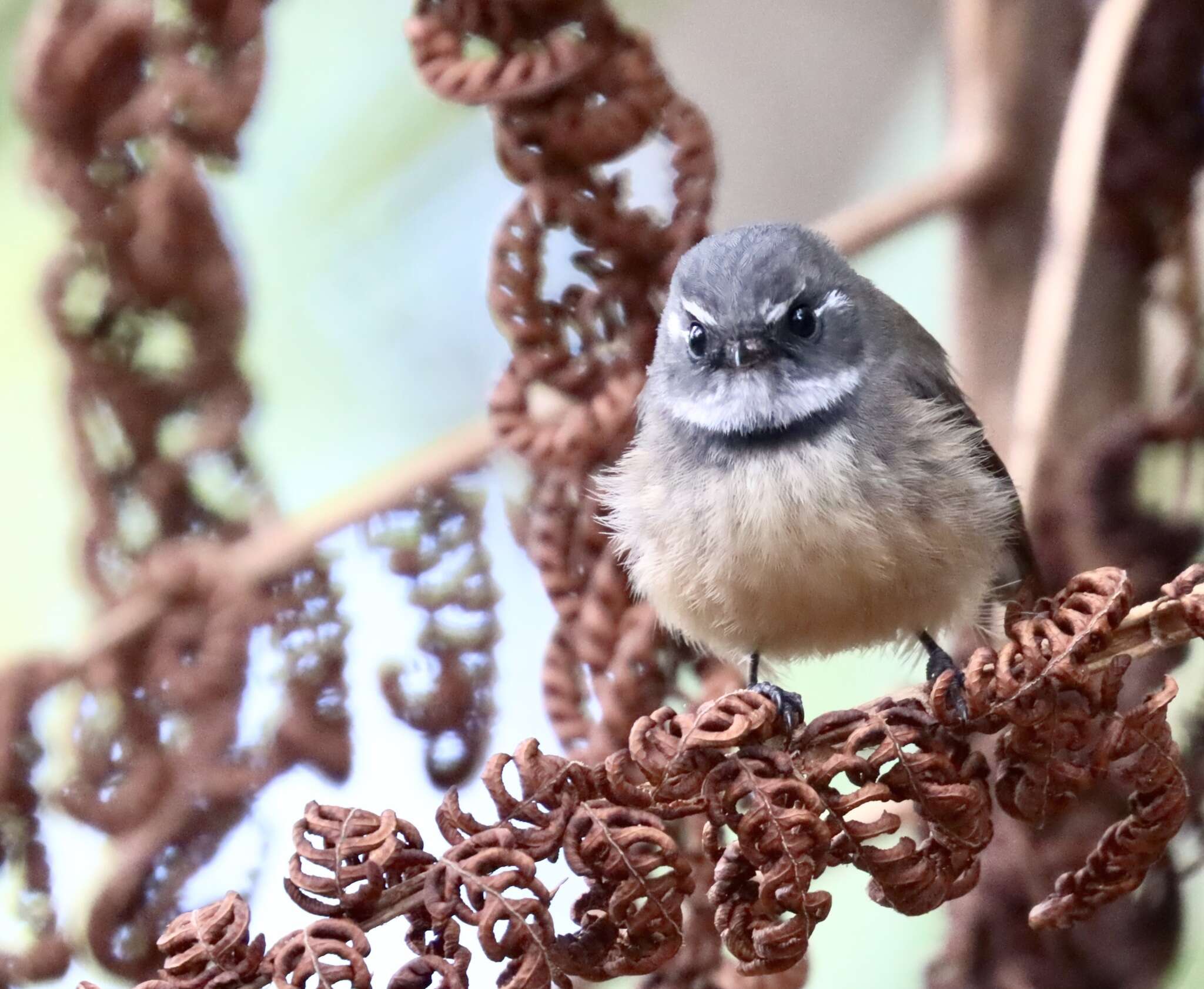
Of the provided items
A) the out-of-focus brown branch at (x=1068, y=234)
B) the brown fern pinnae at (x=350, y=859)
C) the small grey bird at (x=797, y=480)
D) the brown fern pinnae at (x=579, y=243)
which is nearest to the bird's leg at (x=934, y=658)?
the small grey bird at (x=797, y=480)

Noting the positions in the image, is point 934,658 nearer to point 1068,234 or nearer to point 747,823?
point 1068,234

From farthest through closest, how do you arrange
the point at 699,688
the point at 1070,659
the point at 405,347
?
the point at 405,347
the point at 699,688
the point at 1070,659

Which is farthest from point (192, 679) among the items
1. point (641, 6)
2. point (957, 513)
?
point (641, 6)

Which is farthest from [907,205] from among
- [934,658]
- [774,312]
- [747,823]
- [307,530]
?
[747,823]

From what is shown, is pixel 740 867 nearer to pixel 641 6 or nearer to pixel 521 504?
pixel 521 504

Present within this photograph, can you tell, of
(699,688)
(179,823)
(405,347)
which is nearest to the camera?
(179,823)

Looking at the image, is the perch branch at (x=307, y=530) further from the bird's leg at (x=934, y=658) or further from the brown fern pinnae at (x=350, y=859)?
the brown fern pinnae at (x=350, y=859)

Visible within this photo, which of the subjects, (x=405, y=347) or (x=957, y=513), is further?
(x=405, y=347)
